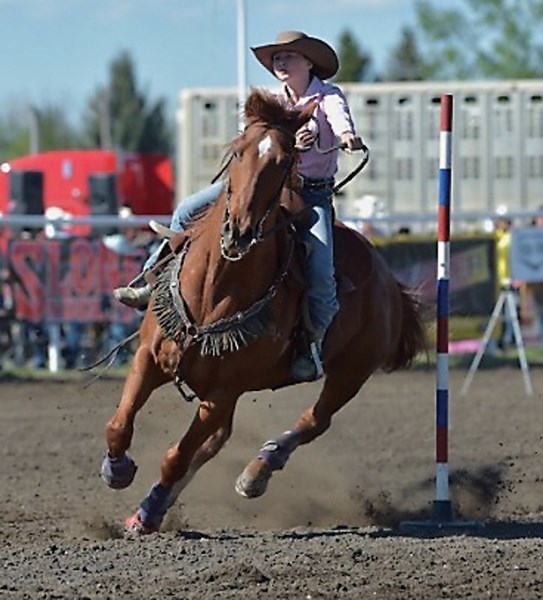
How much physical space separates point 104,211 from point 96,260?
6410mm

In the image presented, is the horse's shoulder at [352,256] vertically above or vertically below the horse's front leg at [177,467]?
above

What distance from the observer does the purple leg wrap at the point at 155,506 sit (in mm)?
8523

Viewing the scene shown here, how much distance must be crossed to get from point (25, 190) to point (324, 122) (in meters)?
13.7

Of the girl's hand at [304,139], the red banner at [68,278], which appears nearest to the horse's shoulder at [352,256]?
the girl's hand at [304,139]

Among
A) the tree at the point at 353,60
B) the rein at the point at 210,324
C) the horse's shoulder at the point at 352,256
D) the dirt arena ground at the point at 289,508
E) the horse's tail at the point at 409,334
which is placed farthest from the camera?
the tree at the point at 353,60

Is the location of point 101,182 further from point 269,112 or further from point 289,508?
point 269,112

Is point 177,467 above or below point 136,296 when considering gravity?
below

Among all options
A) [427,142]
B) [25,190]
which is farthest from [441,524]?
[427,142]

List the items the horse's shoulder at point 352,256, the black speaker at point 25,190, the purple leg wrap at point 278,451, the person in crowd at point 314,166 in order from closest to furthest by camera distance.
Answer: the person in crowd at point 314,166 < the purple leg wrap at point 278,451 < the horse's shoulder at point 352,256 < the black speaker at point 25,190

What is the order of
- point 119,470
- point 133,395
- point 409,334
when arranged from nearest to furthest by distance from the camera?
point 133,395 < point 119,470 < point 409,334

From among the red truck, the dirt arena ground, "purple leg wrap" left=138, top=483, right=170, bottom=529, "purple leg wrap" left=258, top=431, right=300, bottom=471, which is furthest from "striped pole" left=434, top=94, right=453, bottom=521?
the red truck

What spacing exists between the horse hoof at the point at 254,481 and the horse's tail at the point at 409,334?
179 cm

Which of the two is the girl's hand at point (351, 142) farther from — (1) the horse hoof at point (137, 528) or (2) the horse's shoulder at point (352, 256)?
(1) the horse hoof at point (137, 528)

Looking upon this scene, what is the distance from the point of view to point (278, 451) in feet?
30.2
